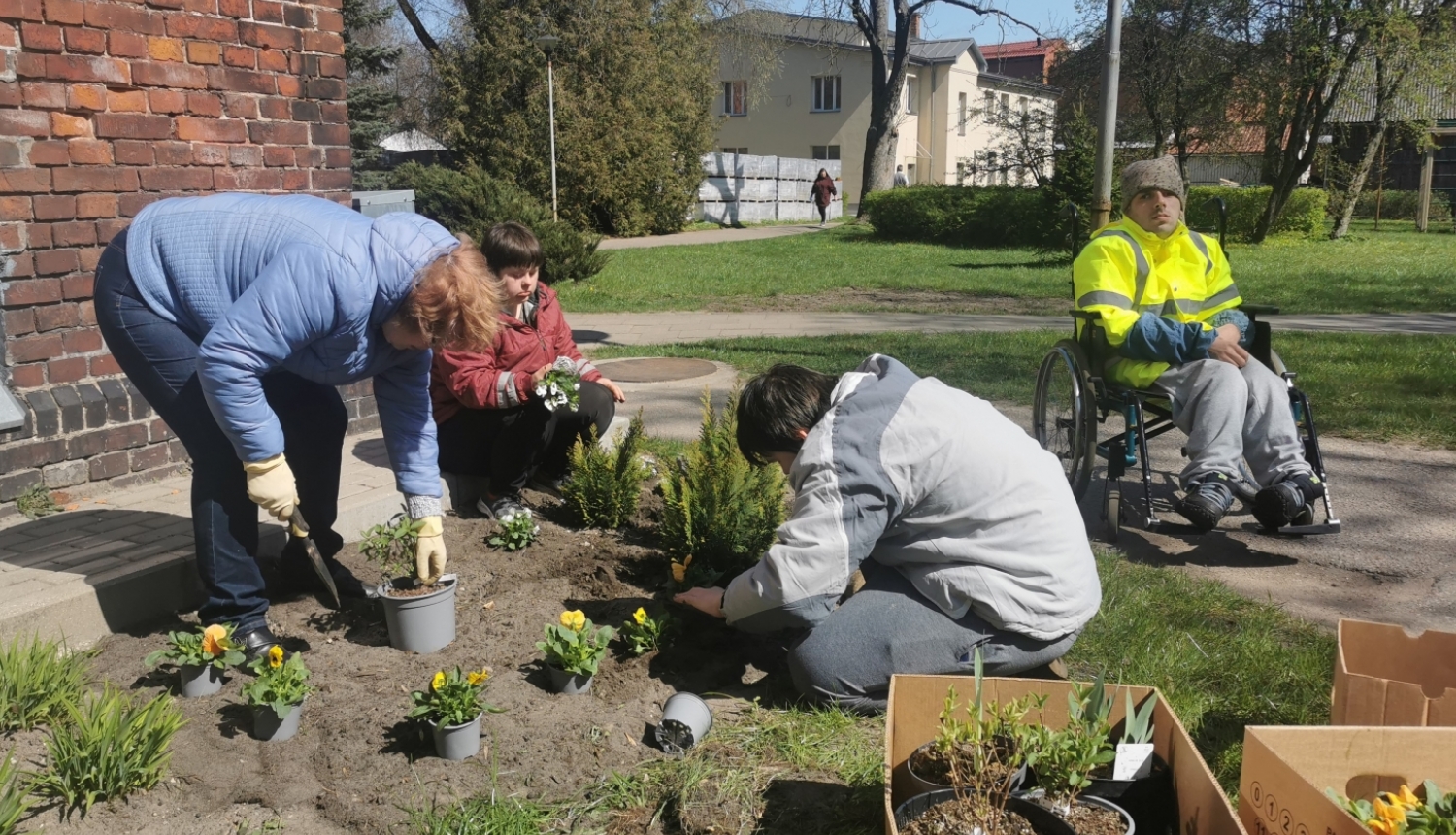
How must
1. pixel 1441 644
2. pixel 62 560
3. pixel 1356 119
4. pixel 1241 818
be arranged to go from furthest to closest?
pixel 1356 119 < pixel 62 560 < pixel 1441 644 < pixel 1241 818

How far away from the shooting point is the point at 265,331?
112 inches

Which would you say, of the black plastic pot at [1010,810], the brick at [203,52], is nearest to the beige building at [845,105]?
the brick at [203,52]

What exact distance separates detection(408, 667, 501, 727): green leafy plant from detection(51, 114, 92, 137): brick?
2986mm

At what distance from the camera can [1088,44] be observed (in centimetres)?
2800

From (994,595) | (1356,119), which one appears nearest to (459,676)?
(994,595)

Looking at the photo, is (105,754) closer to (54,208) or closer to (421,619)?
(421,619)

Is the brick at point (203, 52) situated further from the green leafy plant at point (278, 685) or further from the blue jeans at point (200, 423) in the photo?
the green leafy plant at point (278, 685)

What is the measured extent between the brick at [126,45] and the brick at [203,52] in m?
0.20

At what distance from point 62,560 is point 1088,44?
28.4 m

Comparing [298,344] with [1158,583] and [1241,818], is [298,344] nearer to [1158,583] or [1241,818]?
[1241,818]

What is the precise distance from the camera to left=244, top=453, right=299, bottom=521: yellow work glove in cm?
299

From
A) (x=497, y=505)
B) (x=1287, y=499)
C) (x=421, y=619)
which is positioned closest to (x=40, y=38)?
(x=497, y=505)

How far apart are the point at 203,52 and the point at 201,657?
9.77 ft

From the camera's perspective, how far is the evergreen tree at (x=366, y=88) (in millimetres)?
25984
